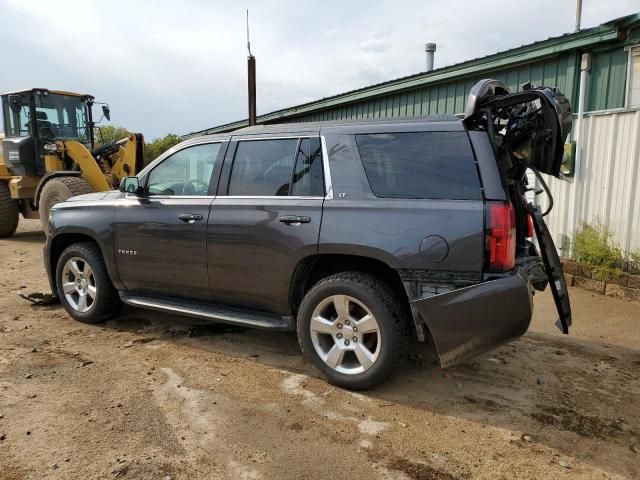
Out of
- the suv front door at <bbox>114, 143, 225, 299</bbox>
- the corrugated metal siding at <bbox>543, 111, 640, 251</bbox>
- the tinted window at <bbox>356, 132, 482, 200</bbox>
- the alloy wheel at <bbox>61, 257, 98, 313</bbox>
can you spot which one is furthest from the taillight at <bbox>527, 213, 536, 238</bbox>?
the alloy wheel at <bbox>61, 257, 98, 313</bbox>

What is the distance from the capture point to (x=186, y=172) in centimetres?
457

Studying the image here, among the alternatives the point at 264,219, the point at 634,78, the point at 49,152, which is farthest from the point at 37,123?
the point at 634,78

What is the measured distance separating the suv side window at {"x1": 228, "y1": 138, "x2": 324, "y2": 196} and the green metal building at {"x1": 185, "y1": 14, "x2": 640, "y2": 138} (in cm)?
462

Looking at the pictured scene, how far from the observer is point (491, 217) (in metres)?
3.14

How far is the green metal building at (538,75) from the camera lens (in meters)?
6.34

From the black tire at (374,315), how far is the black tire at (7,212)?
10536 mm

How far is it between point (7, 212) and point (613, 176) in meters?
12.1

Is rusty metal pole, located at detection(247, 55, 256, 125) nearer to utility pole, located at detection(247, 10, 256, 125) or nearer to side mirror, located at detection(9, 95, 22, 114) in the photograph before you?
utility pole, located at detection(247, 10, 256, 125)

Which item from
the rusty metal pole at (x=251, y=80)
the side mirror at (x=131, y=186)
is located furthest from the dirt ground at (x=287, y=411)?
the rusty metal pole at (x=251, y=80)

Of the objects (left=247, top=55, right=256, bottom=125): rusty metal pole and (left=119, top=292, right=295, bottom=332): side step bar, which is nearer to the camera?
(left=119, top=292, right=295, bottom=332): side step bar

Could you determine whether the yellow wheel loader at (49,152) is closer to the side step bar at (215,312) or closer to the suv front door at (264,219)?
the side step bar at (215,312)

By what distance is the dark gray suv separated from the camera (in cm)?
322

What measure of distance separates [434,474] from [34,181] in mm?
11361

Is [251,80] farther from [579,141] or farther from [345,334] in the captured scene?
[345,334]
